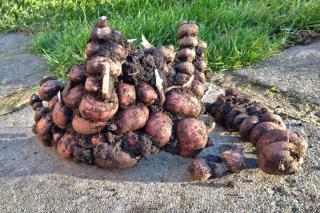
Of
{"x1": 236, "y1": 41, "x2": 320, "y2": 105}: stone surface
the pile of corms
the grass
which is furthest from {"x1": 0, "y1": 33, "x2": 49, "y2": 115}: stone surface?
{"x1": 236, "y1": 41, "x2": 320, "y2": 105}: stone surface

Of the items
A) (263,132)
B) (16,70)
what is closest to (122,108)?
(263,132)

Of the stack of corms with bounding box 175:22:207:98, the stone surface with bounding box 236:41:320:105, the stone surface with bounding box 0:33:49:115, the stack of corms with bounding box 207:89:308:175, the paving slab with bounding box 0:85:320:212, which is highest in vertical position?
the stack of corms with bounding box 175:22:207:98

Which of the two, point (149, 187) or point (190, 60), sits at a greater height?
point (190, 60)

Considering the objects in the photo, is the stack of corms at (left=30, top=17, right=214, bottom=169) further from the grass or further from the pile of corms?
the grass

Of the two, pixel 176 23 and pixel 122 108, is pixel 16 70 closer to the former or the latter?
pixel 176 23

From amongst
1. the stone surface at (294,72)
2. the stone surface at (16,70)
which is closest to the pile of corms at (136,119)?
the stone surface at (294,72)

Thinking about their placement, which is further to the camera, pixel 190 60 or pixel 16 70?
pixel 16 70

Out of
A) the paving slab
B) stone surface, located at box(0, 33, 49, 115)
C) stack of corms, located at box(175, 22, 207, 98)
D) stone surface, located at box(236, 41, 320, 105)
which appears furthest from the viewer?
stone surface, located at box(0, 33, 49, 115)
